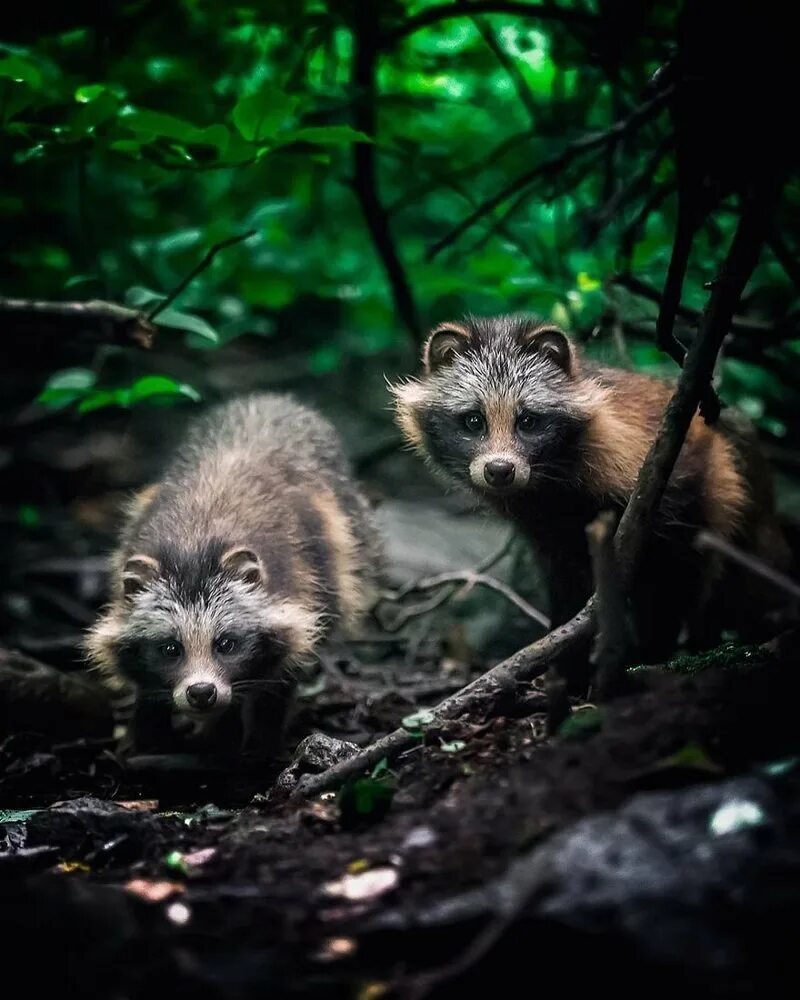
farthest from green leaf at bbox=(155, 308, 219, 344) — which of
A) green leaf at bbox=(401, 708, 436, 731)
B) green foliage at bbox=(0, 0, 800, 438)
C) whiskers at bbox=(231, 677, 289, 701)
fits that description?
green leaf at bbox=(401, 708, 436, 731)

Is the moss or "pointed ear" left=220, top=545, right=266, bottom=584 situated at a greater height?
"pointed ear" left=220, top=545, right=266, bottom=584

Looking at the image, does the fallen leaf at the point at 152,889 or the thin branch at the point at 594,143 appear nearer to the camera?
the fallen leaf at the point at 152,889

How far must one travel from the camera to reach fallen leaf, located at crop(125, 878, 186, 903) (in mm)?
3031

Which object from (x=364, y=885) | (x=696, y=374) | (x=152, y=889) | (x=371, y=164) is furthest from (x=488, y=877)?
(x=371, y=164)

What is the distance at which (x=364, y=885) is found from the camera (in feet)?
9.34

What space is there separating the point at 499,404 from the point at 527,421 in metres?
0.17

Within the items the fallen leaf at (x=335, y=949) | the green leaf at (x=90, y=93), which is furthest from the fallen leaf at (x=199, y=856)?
the green leaf at (x=90, y=93)

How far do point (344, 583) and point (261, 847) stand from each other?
2812 millimetres

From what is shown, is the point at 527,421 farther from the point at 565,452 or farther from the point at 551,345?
the point at 551,345

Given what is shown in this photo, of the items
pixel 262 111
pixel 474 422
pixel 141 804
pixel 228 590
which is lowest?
pixel 141 804

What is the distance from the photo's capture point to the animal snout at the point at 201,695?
4863 millimetres

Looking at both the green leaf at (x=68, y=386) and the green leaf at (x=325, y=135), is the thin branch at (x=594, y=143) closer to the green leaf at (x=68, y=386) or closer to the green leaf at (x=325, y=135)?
the green leaf at (x=325, y=135)

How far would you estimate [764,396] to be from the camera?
25.4 feet

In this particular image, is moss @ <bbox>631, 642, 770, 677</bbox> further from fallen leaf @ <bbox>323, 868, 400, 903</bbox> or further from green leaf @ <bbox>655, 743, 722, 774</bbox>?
fallen leaf @ <bbox>323, 868, 400, 903</bbox>
